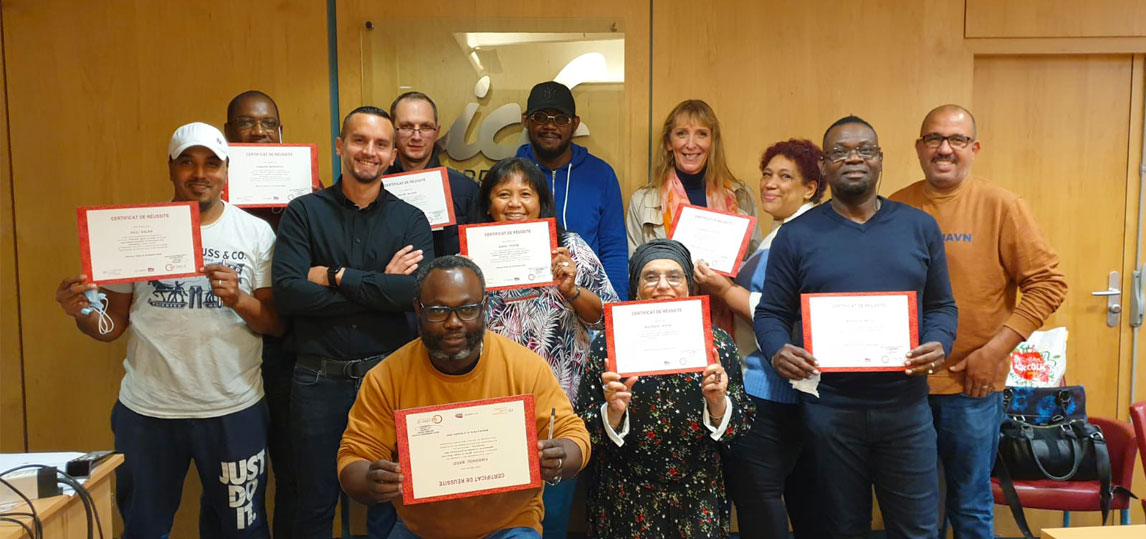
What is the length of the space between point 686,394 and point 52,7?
3.88 metres

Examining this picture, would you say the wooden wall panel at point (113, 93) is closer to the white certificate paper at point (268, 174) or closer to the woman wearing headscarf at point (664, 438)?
the white certificate paper at point (268, 174)

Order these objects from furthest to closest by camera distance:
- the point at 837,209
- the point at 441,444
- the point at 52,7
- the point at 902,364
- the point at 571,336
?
the point at 52,7 → the point at 571,336 → the point at 837,209 → the point at 902,364 → the point at 441,444

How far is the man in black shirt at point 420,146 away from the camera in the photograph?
136 inches

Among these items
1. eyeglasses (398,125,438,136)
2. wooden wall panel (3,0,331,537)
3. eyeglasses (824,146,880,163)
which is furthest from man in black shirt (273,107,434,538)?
eyeglasses (824,146,880,163)

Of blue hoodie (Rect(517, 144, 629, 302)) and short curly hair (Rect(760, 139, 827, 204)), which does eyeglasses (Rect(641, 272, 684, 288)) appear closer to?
blue hoodie (Rect(517, 144, 629, 302))

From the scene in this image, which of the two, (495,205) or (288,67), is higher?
(288,67)

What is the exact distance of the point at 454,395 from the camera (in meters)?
2.38

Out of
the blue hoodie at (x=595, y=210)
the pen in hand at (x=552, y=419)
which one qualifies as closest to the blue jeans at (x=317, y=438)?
the pen in hand at (x=552, y=419)

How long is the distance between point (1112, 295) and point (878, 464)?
2759 mm

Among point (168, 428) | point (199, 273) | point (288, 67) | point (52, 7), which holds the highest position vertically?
point (52, 7)

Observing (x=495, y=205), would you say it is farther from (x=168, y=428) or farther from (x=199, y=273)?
(x=168, y=428)

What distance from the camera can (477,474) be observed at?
2203 millimetres

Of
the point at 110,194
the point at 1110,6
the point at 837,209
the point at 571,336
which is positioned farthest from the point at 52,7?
the point at 1110,6

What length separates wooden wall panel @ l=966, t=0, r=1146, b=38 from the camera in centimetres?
423
